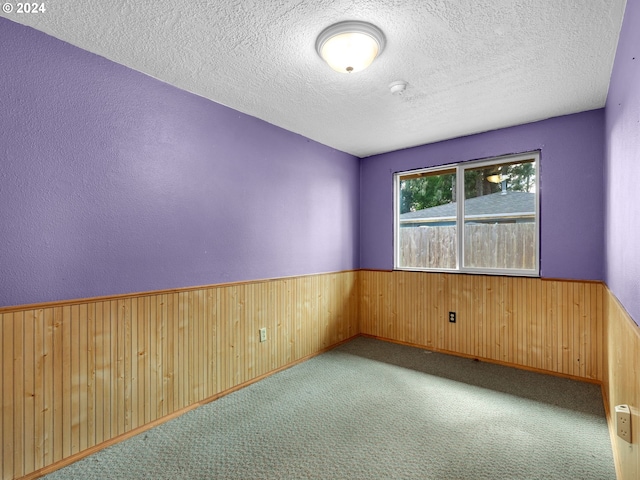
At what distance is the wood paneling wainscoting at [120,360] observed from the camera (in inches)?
65.4

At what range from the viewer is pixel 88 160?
6.35 feet

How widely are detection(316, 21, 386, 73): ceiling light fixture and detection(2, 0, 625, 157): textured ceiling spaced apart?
4 centimetres

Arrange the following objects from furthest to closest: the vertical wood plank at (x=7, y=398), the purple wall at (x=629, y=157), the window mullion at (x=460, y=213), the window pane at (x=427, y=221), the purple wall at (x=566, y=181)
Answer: the window pane at (x=427, y=221) < the window mullion at (x=460, y=213) < the purple wall at (x=566, y=181) < the vertical wood plank at (x=7, y=398) < the purple wall at (x=629, y=157)

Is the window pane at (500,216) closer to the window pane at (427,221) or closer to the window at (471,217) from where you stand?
the window at (471,217)

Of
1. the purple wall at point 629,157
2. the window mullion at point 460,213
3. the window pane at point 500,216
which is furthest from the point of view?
the window mullion at point 460,213

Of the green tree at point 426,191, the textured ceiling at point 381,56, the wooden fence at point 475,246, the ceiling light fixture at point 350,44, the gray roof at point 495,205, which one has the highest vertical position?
the textured ceiling at point 381,56

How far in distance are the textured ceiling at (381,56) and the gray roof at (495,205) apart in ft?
2.62

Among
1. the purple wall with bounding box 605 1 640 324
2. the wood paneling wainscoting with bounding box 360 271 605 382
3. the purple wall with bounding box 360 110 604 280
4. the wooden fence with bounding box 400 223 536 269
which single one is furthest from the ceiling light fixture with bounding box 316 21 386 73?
the wood paneling wainscoting with bounding box 360 271 605 382

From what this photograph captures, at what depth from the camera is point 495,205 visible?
11.2 feet

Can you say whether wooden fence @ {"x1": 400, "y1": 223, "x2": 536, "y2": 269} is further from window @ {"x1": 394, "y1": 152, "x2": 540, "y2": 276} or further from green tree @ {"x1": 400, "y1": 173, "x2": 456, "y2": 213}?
green tree @ {"x1": 400, "y1": 173, "x2": 456, "y2": 213}

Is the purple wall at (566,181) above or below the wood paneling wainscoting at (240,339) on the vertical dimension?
above

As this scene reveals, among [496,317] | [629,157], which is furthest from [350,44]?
[496,317]

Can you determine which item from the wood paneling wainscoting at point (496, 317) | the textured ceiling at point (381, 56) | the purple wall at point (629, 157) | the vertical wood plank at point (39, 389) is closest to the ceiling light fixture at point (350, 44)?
the textured ceiling at point (381, 56)

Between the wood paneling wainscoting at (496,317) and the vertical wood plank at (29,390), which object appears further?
the wood paneling wainscoting at (496,317)
